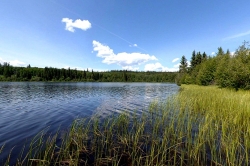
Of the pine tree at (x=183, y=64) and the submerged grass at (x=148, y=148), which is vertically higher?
the pine tree at (x=183, y=64)

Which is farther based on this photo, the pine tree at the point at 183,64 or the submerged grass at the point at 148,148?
the pine tree at the point at 183,64

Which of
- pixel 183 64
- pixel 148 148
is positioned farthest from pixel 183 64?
pixel 148 148

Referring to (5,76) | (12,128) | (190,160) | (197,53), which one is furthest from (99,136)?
(5,76)

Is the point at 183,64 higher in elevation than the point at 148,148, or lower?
higher

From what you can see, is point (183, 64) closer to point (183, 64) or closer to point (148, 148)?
point (183, 64)

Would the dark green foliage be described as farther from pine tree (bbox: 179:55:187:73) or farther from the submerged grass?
the submerged grass

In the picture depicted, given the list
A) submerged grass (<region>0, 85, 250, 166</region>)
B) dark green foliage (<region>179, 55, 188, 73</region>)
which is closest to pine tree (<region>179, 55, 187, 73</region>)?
dark green foliage (<region>179, 55, 188, 73</region>)

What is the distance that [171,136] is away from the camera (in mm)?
7797

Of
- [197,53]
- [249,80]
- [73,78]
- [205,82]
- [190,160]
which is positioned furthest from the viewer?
[73,78]

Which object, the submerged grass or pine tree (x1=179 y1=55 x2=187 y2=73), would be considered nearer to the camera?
the submerged grass

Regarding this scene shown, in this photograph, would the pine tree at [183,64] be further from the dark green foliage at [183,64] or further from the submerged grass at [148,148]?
the submerged grass at [148,148]

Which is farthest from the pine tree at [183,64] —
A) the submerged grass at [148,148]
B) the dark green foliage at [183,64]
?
the submerged grass at [148,148]

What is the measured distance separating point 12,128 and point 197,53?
89.3 meters

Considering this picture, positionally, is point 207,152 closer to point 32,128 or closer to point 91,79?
point 32,128
